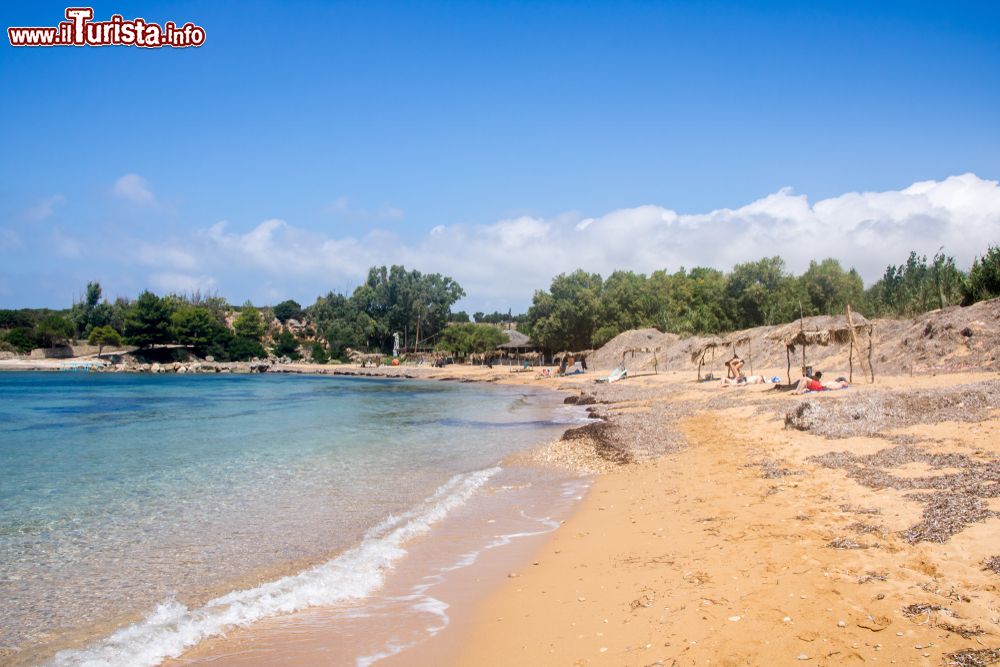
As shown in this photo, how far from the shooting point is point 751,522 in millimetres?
6656

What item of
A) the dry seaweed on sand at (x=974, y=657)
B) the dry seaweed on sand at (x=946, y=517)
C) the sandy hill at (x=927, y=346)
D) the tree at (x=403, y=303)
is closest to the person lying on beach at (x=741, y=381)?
the sandy hill at (x=927, y=346)

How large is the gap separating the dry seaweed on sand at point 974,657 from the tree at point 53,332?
313 feet

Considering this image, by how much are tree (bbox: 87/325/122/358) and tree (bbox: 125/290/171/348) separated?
5.79m

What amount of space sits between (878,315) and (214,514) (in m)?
39.7

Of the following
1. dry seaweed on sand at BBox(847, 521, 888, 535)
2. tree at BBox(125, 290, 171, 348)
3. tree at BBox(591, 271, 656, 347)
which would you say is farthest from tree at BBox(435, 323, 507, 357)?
dry seaweed on sand at BBox(847, 521, 888, 535)

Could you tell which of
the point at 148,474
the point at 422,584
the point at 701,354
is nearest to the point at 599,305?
the point at 701,354

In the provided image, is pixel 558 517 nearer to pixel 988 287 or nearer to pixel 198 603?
pixel 198 603

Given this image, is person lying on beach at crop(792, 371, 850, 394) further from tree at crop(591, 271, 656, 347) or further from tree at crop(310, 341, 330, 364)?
tree at crop(310, 341, 330, 364)

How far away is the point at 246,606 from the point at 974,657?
215 inches

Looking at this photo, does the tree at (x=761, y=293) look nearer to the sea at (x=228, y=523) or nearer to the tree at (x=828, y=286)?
the tree at (x=828, y=286)

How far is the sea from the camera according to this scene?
17.5ft

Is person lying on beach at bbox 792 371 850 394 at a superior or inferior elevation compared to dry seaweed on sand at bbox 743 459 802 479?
superior

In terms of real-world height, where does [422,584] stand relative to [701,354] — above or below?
below

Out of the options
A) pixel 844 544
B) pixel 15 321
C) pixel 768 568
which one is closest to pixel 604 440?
pixel 844 544
